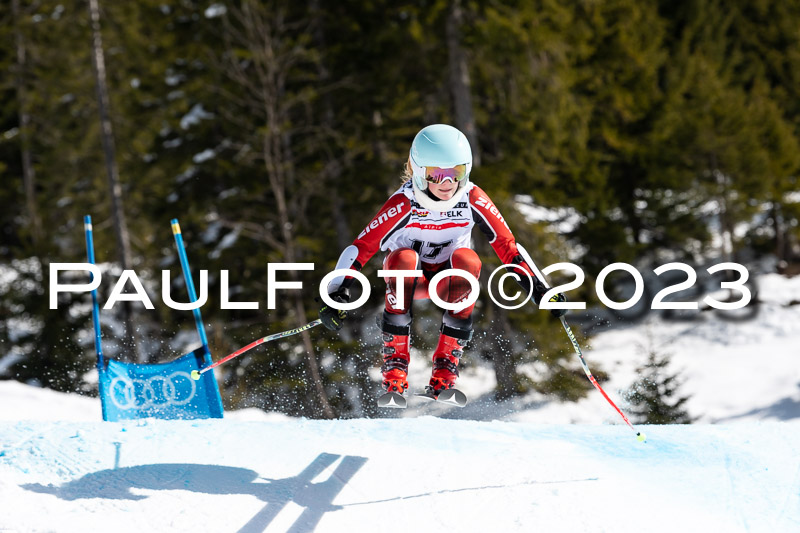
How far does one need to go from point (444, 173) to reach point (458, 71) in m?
7.44

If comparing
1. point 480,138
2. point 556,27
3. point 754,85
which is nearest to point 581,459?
point 556,27

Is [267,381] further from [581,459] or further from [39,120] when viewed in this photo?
[39,120]

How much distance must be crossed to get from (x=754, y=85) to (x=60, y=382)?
21934 mm

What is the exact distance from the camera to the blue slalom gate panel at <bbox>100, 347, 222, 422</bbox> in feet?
21.2

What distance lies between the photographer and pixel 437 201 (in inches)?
183

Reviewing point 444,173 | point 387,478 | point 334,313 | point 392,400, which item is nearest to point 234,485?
point 387,478

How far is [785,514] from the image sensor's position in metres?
4.85

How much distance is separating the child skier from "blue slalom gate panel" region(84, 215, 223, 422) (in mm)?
→ 2231

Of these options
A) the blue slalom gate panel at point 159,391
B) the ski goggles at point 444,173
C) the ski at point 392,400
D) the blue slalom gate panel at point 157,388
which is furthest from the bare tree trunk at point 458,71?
the ski at point 392,400

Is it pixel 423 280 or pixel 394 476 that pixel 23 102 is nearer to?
pixel 423 280

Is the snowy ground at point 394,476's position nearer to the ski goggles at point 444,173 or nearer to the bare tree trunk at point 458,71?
the ski goggles at point 444,173

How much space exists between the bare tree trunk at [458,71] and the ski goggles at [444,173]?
6.86 m

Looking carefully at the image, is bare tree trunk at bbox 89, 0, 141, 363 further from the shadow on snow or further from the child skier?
the child skier

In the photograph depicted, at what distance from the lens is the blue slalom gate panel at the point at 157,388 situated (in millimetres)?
6438
